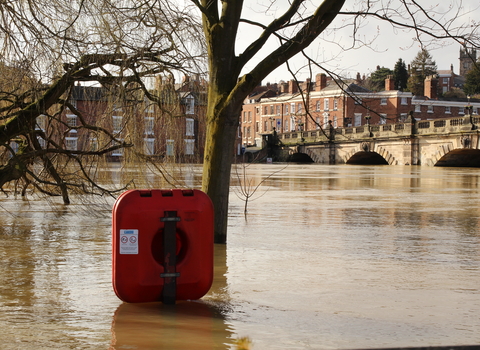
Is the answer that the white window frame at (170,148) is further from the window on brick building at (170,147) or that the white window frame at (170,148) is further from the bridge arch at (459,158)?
the bridge arch at (459,158)

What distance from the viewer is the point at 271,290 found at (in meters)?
5.97

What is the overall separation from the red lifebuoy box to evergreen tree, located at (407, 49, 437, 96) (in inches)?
3949

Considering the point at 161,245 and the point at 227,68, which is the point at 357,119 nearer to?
the point at 227,68

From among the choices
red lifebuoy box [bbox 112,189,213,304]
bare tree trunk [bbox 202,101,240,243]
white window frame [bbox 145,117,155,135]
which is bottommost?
red lifebuoy box [bbox 112,189,213,304]

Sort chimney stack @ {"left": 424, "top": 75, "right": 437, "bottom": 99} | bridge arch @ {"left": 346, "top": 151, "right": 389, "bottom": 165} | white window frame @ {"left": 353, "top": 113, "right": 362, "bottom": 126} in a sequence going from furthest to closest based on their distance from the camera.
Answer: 1. chimney stack @ {"left": 424, "top": 75, "right": 437, "bottom": 99}
2. white window frame @ {"left": 353, "top": 113, "right": 362, "bottom": 126}
3. bridge arch @ {"left": 346, "top": 151, "right": 389, "bottom": 165}

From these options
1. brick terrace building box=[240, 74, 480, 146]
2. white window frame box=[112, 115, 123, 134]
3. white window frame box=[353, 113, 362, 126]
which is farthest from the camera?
white window frame box=[353, 113, 362, 126]

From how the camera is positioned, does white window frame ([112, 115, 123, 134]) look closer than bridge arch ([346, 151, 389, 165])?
Yes

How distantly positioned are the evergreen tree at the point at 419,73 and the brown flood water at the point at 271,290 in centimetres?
9567

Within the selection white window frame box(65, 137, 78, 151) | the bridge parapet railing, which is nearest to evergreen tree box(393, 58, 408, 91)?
the bridge parapet railing

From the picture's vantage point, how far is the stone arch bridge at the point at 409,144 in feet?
155

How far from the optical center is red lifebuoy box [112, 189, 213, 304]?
16.3 ft

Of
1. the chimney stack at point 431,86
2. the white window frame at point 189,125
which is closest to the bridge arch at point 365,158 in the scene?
the chimney stack at point 431,86

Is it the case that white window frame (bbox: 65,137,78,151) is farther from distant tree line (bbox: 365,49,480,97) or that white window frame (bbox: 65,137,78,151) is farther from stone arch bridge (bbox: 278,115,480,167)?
distant tree line (bbox: 365,49,480,97)

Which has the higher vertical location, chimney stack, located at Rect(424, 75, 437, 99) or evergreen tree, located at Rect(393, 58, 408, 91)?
evergreen tree, located at Rect(393, 58, 408, 91)
